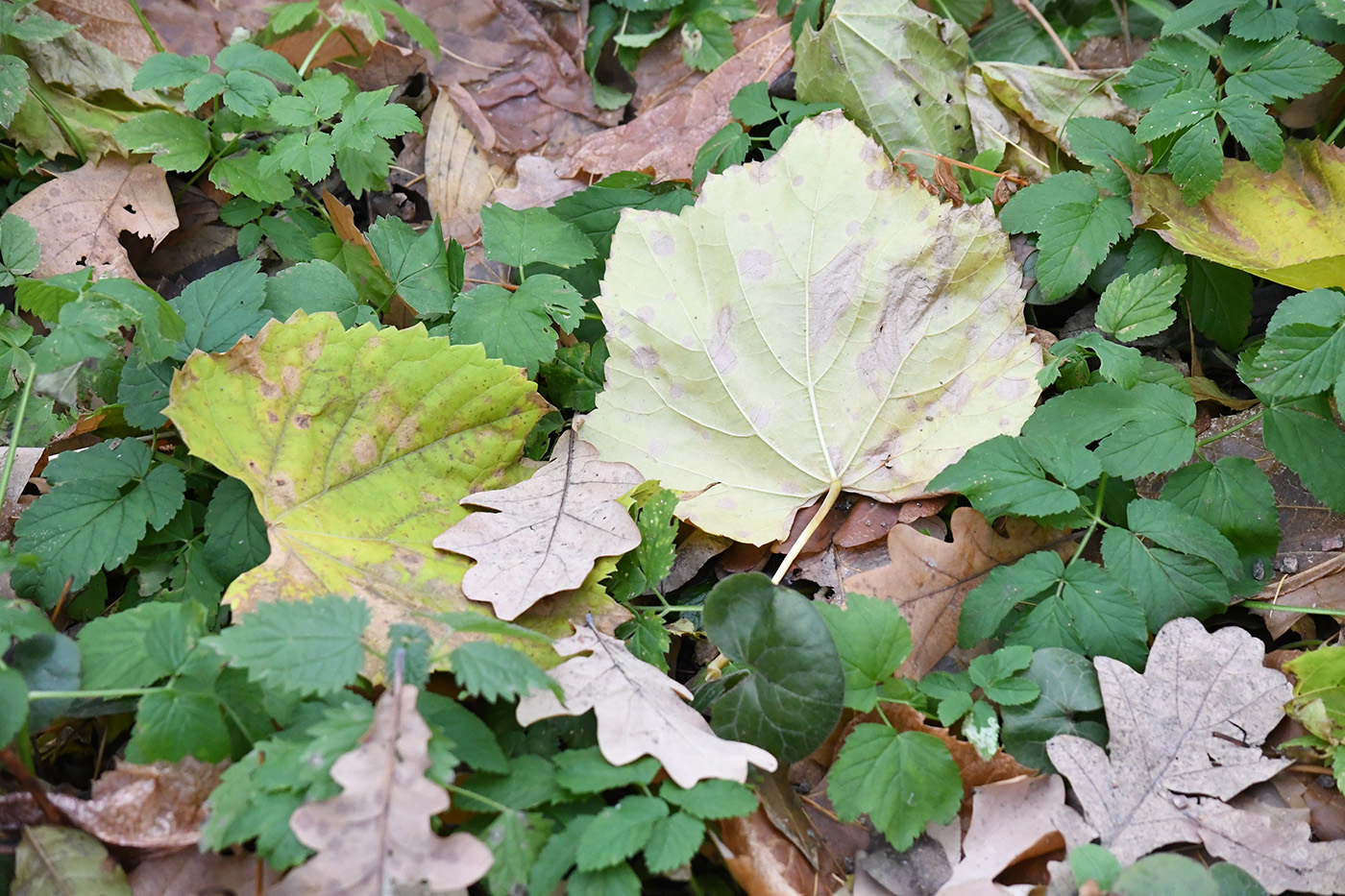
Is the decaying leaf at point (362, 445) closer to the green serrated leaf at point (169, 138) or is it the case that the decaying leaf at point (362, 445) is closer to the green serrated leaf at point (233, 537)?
the green serrated leaf at point (233, 537)

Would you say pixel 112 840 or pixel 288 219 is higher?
pixel 288 219

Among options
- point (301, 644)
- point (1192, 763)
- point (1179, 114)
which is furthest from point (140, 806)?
point (1179, 114)

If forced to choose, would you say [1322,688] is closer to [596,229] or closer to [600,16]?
[596,229]

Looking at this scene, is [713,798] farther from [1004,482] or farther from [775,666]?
[1004,482]

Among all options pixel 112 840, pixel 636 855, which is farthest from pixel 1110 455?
pixel 112 840

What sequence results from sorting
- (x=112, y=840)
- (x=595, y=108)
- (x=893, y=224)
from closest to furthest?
(x=112, y=840) < (x=893, y=224) < (x=595, y=108)

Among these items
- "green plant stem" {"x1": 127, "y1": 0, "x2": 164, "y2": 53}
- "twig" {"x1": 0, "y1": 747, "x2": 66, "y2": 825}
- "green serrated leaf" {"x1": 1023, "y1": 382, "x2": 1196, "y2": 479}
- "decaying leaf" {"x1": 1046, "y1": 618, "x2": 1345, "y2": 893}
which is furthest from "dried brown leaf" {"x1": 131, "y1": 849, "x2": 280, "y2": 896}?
"green plant stem" {"x1": 127, "y1": 0, "x2": 164, "y2": 53}

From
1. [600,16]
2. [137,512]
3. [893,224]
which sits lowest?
[137,512]

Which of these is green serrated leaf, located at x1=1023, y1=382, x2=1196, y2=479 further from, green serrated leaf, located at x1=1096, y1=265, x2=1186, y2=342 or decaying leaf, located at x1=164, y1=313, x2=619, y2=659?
decaying leaf, located at x1=164, y1=313, x2=619, y2=659
